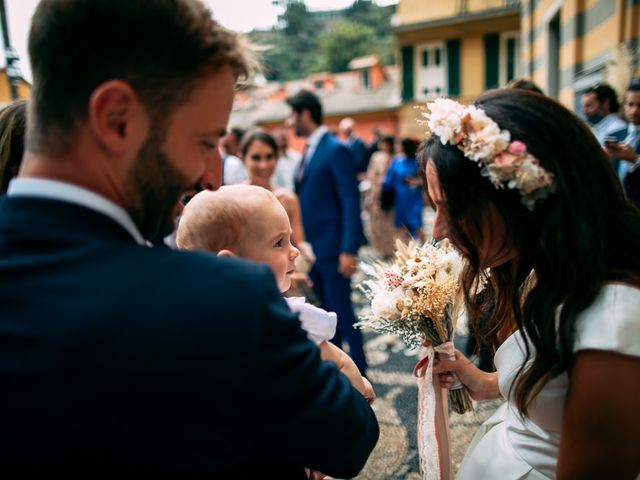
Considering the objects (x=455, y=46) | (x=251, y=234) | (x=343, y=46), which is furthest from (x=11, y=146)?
(x=343, y=46)

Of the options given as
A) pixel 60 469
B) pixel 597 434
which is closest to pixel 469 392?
pixel 597 434

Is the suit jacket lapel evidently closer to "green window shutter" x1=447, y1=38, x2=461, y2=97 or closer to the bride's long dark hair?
the bride's long dark hair

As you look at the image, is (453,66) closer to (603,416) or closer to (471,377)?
(471,377)

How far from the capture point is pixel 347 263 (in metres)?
4.21

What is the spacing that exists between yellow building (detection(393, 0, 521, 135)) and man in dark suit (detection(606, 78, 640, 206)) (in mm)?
16097

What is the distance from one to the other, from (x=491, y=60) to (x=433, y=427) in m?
21.6

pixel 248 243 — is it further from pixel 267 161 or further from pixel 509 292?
pixel 267 161

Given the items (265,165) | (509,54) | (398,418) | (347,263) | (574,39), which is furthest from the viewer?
(509,54)

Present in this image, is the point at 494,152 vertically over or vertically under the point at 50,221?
over

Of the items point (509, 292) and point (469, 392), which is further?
point (469, 392)

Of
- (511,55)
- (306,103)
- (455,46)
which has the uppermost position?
(455,46)

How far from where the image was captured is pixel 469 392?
204cm

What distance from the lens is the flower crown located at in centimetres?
137

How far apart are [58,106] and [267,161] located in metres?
3.87
